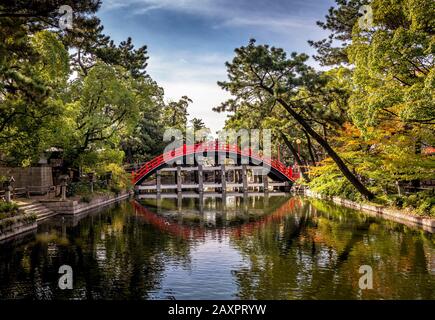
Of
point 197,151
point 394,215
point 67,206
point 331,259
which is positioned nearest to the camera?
point 331,259

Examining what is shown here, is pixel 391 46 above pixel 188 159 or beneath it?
above

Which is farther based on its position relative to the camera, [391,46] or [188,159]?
[188,159]

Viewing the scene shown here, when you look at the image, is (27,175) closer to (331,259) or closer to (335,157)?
(335,157)

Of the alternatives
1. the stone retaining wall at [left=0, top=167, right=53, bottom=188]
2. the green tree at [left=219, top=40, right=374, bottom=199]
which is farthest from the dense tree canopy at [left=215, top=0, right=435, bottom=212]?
the stone retaining wall at [left=0, top=167, right=53, bottom=188]

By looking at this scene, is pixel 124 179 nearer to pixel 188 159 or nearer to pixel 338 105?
pixel 188 159

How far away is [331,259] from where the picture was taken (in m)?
12.6

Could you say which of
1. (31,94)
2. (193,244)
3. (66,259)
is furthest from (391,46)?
(66,259)

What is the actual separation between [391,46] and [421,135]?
5.59 metres

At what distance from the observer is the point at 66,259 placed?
13.0 meters

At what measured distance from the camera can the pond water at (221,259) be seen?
958 cm

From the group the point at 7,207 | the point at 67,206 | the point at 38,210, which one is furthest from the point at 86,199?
the point at 7,207

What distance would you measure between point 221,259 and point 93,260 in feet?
13.8

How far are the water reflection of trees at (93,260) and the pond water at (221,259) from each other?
3 centimetres

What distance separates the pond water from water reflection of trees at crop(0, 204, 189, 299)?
0.09 feet
